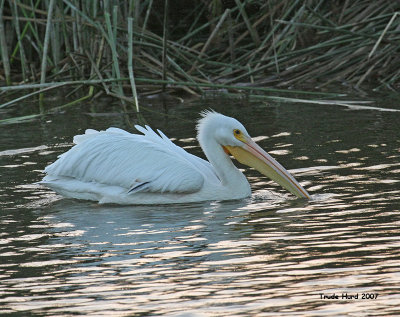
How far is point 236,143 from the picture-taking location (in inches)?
244

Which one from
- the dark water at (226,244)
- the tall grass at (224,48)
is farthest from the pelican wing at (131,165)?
the tall grass at (224,48)

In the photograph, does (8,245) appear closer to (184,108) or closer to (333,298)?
(333,298)

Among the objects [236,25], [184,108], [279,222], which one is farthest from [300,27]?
[279,222]

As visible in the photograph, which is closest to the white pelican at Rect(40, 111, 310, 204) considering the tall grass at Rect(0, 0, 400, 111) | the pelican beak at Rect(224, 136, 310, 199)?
the pelican beak at Rect(224, 136, 310, 199)

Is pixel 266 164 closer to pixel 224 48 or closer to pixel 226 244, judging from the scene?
pixel 226 244

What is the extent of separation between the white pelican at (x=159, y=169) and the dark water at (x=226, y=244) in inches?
4.6

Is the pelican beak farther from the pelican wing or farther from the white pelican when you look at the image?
the pelican wing

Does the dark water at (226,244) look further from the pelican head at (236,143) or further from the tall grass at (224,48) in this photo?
the tall grass at (224,48)

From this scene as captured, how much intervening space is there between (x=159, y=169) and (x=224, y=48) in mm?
5745

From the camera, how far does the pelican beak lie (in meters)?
5.91

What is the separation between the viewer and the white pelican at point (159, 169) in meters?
6.02

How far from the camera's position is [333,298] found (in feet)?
12.3

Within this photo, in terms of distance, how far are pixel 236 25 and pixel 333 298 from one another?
8139 millimetres

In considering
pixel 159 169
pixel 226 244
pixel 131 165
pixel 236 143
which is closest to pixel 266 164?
pixel 236 143
